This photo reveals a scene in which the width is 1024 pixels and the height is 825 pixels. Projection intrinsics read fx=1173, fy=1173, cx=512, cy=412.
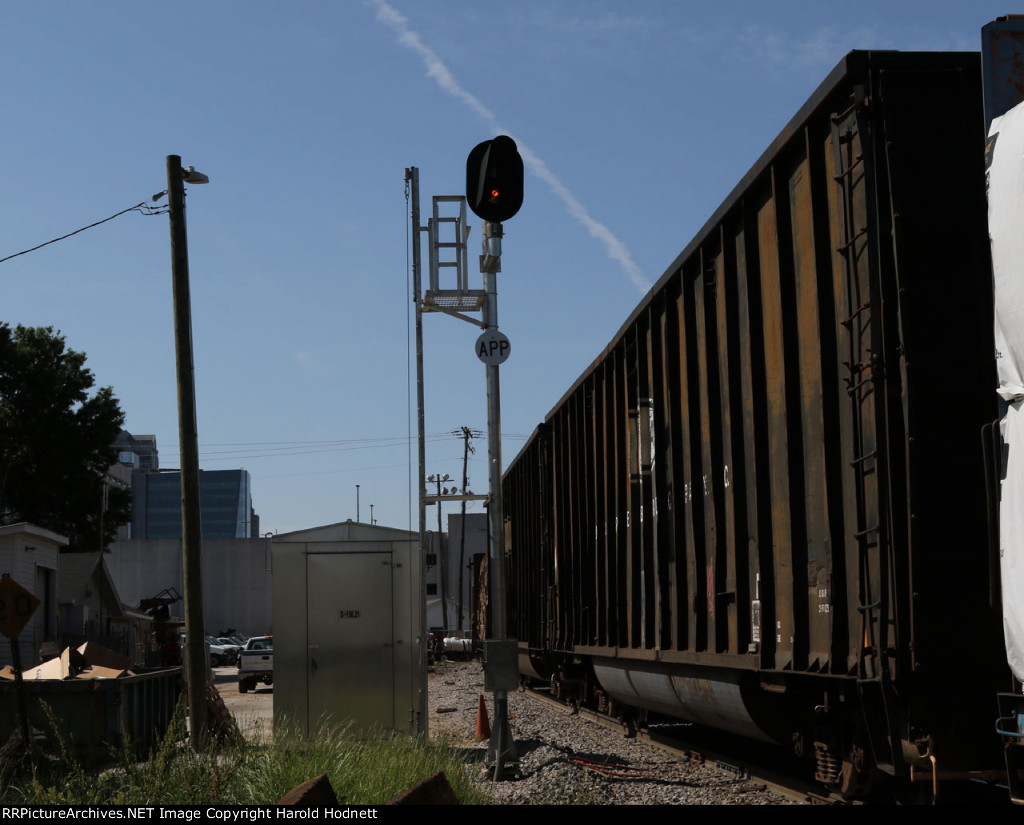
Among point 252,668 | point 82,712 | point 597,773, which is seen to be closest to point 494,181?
point 597,773

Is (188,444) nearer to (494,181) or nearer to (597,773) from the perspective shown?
(494,181)

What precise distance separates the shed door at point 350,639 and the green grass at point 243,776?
4.82 m

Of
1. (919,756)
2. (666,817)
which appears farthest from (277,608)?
(919,756)

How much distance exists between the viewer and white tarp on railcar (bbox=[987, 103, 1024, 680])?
548 centimetres

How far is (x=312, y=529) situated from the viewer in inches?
Result: 606

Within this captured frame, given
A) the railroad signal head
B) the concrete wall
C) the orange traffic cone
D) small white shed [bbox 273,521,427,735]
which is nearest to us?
the railroad signal head

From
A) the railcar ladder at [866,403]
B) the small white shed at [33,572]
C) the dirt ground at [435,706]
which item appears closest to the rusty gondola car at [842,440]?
the railcar ladder at [866,403]

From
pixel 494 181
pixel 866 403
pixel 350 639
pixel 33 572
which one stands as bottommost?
pixel 350 639

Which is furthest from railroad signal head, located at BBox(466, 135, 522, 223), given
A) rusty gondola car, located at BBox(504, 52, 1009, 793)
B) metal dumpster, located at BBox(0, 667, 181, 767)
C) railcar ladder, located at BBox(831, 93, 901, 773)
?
metal dumpster, located at BBox(0, 667, 181, 767)

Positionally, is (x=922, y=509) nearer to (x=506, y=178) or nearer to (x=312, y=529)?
(x=506, y=178)

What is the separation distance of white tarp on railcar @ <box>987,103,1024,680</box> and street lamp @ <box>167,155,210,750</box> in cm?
1065

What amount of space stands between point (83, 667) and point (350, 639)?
331 centimetres

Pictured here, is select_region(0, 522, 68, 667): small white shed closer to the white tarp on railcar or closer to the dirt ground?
the dirt ground

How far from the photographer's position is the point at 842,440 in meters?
7.54
